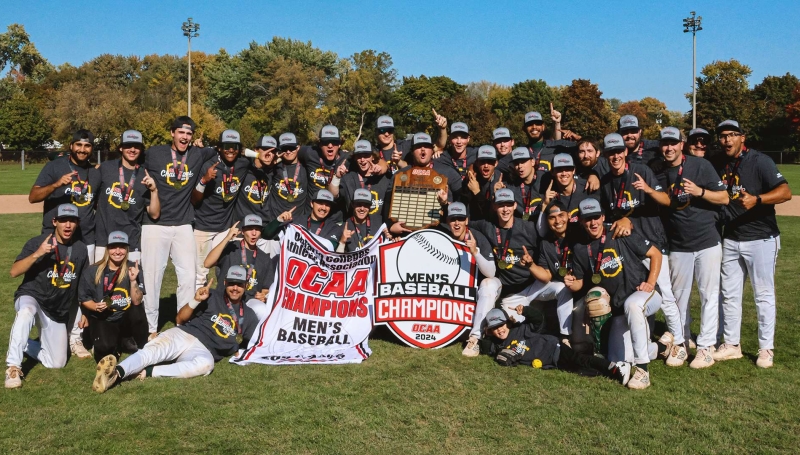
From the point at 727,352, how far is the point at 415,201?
158 inches

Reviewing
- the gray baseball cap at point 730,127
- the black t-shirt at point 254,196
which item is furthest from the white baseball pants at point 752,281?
the black t-shirt at point 254,196

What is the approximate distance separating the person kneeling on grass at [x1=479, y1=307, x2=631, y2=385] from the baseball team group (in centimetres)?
2

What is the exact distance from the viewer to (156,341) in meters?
6.91

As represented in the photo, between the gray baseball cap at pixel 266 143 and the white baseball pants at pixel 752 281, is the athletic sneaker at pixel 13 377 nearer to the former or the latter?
the gray baseball cap at pixel 266 143

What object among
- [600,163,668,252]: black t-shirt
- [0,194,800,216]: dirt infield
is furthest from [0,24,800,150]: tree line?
[600,163,668,252]: black t-shirt

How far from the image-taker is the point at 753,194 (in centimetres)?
741

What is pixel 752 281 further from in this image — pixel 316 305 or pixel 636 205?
pixel 316 305

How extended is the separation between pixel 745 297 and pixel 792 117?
189 feet

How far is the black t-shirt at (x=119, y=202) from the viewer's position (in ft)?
26.4

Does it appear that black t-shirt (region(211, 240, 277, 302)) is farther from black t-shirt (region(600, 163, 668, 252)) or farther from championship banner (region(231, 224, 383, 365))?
black t-shirt (region(600, 163, 668, 252))

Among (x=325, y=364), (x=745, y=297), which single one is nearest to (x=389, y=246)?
(x=325, y=364)

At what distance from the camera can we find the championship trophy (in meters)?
8.52

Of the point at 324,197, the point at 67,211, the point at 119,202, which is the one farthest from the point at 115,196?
the point at 324,197

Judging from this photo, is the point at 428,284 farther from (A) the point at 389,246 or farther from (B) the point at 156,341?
(B) the point at 156,341
